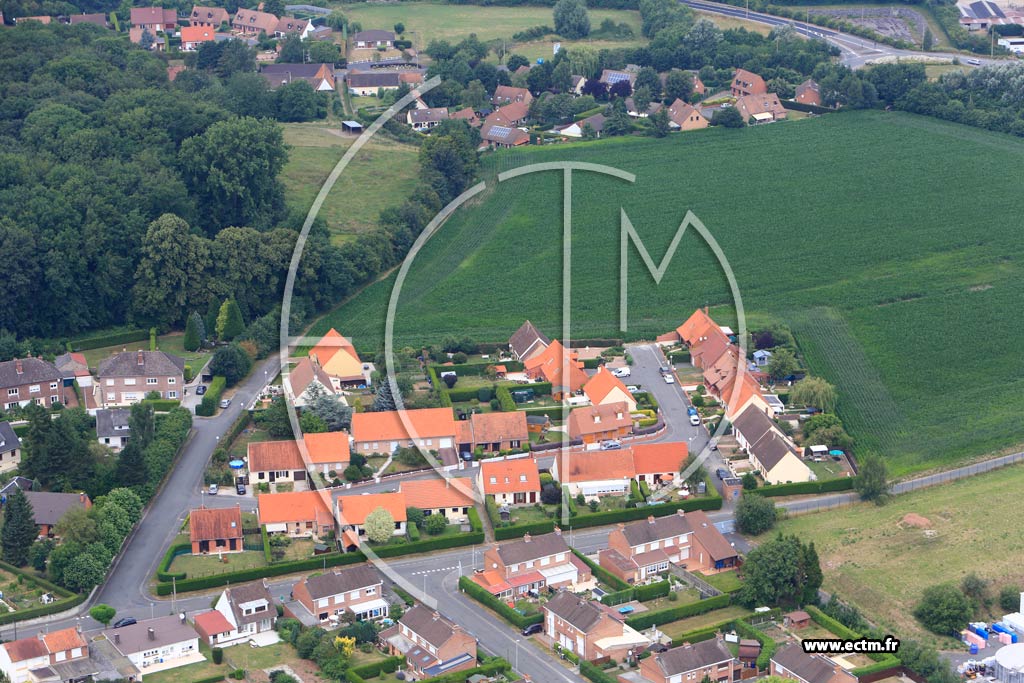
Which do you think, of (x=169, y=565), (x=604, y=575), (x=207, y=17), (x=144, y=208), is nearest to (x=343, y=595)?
(x=169, y=565)

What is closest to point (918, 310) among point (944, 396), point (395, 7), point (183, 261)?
point (944, 396)

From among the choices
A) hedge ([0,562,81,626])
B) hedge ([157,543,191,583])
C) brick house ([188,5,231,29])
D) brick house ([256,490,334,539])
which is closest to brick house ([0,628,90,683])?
hedge ([0,562,81,626])

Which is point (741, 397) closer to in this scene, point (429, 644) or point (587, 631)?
point (587, 631)

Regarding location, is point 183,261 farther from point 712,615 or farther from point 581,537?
point 712,615

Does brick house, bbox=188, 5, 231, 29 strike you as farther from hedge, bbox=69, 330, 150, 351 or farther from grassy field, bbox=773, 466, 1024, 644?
grassy field, bbox=773, 466, 1024, 644

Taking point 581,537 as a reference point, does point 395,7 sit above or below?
above

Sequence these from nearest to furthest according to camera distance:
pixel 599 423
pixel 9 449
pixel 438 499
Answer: pixel 438 499, pixel 9 449, pixel 599 423
